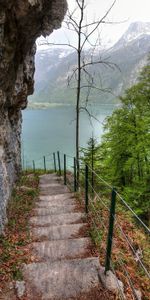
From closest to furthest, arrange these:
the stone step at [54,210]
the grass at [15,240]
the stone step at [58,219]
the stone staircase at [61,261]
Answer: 1. the stone staircase at [61,261]
2. the grass at [15,240]
3. the stone step at [58,219]
4. the stone step at [54,210]

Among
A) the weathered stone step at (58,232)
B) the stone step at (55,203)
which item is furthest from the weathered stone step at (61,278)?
the stone step at (55,203)

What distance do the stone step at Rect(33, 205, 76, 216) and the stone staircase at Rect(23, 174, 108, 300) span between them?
10 centimetres

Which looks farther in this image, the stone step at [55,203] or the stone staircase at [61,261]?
the stone step at [55,203]

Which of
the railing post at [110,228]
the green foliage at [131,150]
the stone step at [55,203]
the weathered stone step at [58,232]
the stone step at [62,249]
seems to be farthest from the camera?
the green foliage at [131,150]

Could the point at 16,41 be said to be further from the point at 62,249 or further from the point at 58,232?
the point at 62,249

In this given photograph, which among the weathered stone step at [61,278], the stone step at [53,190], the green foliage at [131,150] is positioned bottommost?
the weathered stone step at [61,278]

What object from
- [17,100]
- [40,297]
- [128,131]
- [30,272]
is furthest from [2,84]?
[128,131]

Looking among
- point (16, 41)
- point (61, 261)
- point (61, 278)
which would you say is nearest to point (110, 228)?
point (61, 278)

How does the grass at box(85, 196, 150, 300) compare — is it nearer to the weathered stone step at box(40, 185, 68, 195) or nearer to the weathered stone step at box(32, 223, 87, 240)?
the weathered stone step at box(32, 223, 87, 240)

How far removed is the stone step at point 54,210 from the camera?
819cm

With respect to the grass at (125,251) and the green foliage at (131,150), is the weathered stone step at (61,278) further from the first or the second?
the green foliage at (131,150)

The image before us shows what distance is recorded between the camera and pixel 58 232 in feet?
20.9

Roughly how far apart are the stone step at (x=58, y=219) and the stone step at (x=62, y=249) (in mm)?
1306

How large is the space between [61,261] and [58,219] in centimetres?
243
